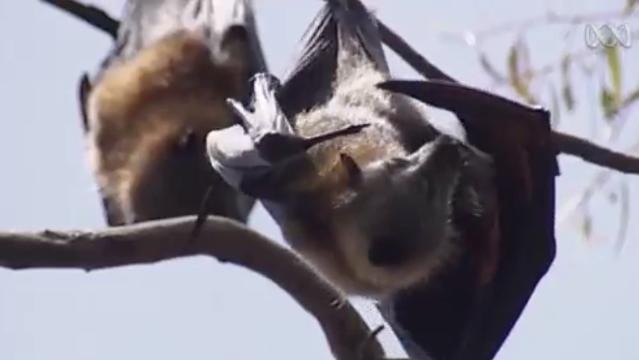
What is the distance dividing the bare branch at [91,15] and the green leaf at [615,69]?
1.01 meters

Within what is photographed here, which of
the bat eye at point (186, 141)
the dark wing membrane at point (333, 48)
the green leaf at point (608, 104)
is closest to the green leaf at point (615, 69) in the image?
the green leaf at point (608, 104)

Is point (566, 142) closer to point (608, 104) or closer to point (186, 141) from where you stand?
point (608, 104)

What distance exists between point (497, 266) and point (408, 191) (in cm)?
41

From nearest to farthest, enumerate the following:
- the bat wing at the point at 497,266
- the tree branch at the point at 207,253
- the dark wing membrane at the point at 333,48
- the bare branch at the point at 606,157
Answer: the tree branch at the point at 207,253, the bare branch at the point at 606,157, the bat wing at the point at 497,266, the dark wing membrane at the point at 333,48

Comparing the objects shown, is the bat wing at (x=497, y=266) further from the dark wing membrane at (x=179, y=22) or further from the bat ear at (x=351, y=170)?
the dark wing membrane at (x=179, y=22)

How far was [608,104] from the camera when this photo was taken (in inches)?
110

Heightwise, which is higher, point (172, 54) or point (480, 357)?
point (172, 54)

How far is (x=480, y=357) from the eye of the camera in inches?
101

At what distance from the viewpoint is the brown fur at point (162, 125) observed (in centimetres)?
226

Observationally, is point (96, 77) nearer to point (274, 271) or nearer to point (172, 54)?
point (172, 54)

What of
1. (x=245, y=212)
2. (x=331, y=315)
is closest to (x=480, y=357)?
(x=245, y=212)

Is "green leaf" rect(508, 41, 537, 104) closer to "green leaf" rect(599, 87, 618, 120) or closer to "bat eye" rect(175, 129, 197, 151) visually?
"green leaf" rect(599, 87, 618, 120)


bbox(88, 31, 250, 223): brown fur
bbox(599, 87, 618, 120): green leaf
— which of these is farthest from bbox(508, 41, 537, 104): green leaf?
bbox(88, 31, 250, 223): brown fur

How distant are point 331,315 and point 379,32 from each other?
48.2 inches
